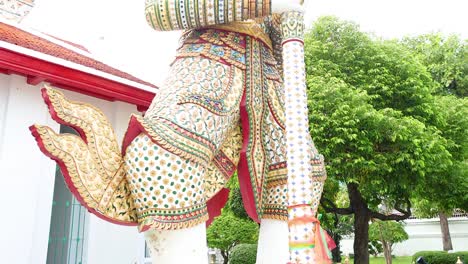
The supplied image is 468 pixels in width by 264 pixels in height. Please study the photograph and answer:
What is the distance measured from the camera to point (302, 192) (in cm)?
224

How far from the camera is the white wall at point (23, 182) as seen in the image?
3.85 m

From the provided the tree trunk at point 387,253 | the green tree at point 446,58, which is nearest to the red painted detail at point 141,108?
the green tree at point 446,58

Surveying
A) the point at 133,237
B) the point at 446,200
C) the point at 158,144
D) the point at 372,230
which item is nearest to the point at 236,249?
the point at 446,200

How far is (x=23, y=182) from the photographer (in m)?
4.01

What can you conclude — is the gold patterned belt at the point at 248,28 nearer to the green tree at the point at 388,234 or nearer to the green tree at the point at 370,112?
the green tree at the point at 370,112

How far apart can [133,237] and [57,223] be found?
0.78m

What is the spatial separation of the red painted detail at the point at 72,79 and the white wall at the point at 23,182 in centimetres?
28

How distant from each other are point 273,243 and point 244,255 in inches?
337

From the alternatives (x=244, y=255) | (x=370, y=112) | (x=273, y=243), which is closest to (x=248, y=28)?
(x=273, y=243)

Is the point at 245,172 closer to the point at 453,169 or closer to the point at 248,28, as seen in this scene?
the point at 248,28

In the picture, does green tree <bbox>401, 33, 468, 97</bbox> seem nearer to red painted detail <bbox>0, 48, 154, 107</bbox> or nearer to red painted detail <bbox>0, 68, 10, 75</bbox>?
red painted detail <bbox>0, 48, 154, 107</bbox>

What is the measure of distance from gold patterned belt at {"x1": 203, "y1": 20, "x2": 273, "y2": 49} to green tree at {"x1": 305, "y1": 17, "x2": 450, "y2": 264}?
4.01 meters

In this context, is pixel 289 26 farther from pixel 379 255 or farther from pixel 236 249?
pixel 379 255

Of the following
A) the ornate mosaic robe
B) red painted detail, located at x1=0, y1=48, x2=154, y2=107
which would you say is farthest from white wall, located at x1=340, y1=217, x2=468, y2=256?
the ornate mosaic robe
